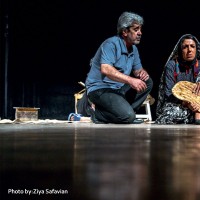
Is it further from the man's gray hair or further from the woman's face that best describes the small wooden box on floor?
the woman's face

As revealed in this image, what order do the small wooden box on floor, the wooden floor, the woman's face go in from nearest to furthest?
the wooden floor < the woman's face < the small wooden box on floor

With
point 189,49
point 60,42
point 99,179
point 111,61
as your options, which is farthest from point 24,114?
point 99,179

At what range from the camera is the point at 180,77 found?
2682mm

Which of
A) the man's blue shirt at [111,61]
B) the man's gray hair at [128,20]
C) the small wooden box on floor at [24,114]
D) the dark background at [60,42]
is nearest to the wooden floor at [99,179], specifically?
the man's blue shirt at [111,61]

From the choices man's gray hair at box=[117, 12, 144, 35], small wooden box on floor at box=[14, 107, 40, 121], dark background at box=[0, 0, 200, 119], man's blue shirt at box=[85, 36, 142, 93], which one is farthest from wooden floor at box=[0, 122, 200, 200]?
dark background at box=[0, 0, 200, 119]

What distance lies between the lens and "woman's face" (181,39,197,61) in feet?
8.62

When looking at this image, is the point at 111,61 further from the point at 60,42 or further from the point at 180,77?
the point at 60,42

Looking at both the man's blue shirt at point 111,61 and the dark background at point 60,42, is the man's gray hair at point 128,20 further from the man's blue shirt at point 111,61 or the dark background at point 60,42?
the dark background at point 60,42

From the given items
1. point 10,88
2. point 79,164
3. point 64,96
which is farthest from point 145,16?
point 79,164

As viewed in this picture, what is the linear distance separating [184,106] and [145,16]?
8.13 feet

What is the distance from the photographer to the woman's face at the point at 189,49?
2627 mm

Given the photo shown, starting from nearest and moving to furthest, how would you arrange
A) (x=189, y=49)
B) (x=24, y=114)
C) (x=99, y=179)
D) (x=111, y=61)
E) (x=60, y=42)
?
(x=99, y=179) → (x=111, y=61) → (x=189, y=49) → (x=24, y=114) → (x=60, y=42)

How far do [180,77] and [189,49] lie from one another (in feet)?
0.68

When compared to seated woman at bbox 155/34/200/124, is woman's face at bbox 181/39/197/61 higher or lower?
higher
